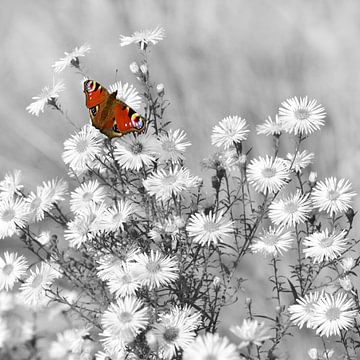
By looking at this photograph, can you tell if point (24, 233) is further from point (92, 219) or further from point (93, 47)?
point (93, 47)

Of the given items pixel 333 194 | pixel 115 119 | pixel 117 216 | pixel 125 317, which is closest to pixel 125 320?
pixel 125 317

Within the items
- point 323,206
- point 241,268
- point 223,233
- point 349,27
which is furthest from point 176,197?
point 349,27

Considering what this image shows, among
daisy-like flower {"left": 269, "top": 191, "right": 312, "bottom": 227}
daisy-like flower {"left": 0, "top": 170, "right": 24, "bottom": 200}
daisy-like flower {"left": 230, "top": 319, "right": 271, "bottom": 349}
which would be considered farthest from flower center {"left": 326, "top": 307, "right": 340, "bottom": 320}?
daisy-like flower {"left": 0, "top": 170, "right": 24, "bottom": 200}

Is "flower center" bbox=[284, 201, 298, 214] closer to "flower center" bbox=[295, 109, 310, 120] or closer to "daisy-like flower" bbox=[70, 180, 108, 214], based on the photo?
"flower center" bbox=[295, 109, 310, 120]

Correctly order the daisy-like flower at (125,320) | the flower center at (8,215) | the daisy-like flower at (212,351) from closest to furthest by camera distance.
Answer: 1. the daisy-like flower at (212,351)
2. the daisy-like flower at (125,320)
3. the flower center at (8,215)

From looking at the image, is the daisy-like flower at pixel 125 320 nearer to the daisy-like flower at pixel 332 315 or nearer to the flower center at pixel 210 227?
the flower center at pixel 210 227

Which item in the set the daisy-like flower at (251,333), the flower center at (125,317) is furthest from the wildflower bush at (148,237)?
the daisy-like flower at (251,333)

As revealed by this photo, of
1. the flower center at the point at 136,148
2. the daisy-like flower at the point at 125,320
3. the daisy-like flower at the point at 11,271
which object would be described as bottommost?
the daisy-like flower at the point at 125,320
